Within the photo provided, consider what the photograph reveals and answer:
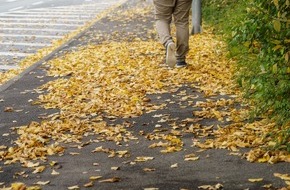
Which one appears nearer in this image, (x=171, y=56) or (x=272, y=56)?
(x=272, y=56)

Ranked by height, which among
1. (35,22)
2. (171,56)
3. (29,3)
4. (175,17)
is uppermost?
(29,3)

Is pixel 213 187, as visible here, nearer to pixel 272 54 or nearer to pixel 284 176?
pixel 284 176

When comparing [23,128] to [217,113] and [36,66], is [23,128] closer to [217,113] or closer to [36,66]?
[217,113]

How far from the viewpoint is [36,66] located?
1007cm

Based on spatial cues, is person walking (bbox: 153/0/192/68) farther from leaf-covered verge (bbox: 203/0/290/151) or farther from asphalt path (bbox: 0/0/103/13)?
asphalt path (bbox: 0/0/103/13)

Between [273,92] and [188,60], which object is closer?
[273,92]

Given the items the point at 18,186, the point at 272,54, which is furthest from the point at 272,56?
the point at 18,186

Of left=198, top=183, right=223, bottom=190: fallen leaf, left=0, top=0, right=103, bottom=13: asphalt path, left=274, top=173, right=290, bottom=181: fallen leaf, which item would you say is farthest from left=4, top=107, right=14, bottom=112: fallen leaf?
left=0, top=0, right=103, bottom=13: asphalt path

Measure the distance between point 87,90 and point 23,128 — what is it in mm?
1707

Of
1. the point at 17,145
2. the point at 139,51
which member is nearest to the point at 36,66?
the point at 139,51

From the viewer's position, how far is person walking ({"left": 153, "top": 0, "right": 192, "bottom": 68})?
8.10 m

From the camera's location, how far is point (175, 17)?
837 centimetres

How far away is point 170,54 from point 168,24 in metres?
0.56

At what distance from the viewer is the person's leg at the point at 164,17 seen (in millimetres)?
8180
